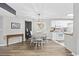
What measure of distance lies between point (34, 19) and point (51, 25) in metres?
2.04

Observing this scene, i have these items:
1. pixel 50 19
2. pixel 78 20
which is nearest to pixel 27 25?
pixel 50 19

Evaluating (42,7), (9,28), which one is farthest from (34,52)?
(9,28)

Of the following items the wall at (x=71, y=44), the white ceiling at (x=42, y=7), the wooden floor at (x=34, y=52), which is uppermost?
the white ceiling at (x=42, y=7)

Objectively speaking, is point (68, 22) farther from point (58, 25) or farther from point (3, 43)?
point (3, 43)

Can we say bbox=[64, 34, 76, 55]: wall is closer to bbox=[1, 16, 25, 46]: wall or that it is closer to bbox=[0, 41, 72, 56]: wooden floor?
bbox=[0, 41, 72, 56]: wooden floor

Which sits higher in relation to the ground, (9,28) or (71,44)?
(9,28)

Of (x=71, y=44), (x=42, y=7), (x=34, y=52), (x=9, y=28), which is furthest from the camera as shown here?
(x=9, y=28)

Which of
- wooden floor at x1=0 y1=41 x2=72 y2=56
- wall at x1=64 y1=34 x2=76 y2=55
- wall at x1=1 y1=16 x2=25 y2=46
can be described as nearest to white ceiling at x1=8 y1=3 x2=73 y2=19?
wall at x1=1 y1=16 x2=25 y2=46

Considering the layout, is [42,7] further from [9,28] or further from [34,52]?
[9,28]

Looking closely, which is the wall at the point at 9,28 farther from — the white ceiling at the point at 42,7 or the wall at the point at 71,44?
the wall at the point at 71,44

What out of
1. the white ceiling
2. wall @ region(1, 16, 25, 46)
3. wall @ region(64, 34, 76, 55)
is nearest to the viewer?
wall @ region(64, 34, 76, 55)

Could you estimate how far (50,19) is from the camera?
558 inches

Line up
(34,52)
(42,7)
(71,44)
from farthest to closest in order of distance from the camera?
1. (42,7)
2. (34,52)
3. (71,44)

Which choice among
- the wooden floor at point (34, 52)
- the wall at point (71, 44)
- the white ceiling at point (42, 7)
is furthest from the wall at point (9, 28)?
the wall at point (71, 44)
